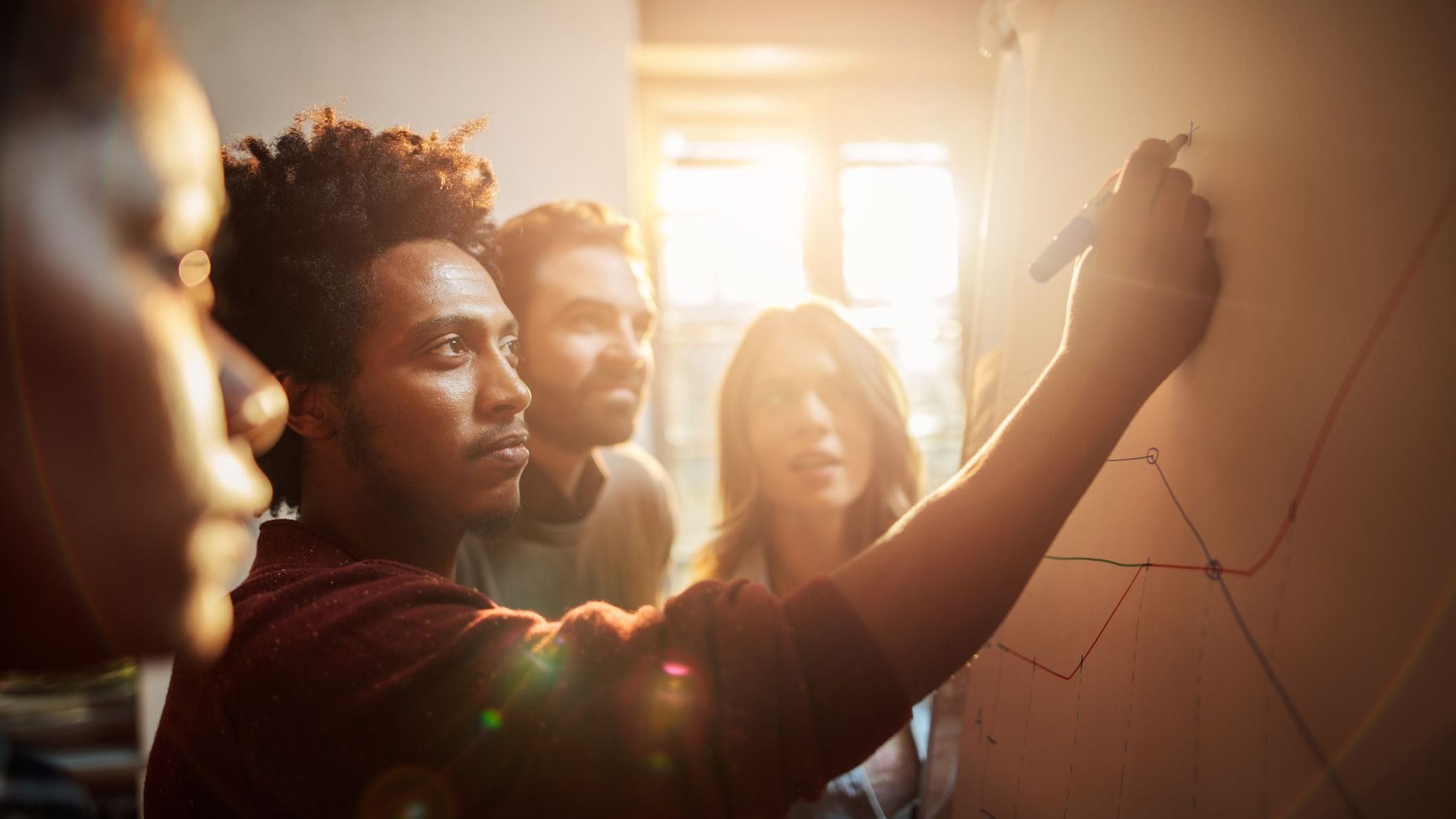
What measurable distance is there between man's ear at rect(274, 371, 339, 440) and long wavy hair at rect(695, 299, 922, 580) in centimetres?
73

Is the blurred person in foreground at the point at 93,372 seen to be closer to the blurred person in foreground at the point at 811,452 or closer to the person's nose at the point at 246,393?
the person's nose at the point at 246,393

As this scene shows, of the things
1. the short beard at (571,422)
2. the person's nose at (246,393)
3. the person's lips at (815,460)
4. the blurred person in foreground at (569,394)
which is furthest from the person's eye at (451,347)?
the person's lips at (815,460)

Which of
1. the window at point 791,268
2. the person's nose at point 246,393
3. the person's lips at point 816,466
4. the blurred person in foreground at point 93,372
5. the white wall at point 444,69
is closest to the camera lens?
the blurred person in foreground at point 93,372

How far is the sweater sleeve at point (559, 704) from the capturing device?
38cm

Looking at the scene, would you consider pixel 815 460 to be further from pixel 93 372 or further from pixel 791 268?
pixel 791 268

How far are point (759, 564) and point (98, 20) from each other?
99cm

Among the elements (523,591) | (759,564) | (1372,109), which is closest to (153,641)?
(523,591)

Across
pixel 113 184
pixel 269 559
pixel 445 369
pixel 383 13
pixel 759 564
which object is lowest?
pixel 759 564

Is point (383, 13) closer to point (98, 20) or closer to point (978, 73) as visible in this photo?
point (98, 20)

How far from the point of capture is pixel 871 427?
1.19 meters

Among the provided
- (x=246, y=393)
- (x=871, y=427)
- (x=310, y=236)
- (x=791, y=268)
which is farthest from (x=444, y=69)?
(x=791, y=268)

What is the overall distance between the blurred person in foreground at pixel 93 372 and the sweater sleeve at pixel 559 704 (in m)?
0.08

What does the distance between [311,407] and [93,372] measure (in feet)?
0.57

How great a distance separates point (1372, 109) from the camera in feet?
1.20
